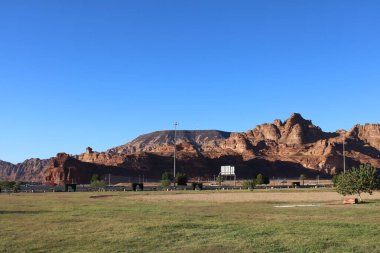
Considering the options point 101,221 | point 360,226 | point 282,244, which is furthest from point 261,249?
point 101,221

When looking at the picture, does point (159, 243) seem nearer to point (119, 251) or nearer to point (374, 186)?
point (119, 251)

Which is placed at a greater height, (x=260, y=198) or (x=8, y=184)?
(x=8, y=184)

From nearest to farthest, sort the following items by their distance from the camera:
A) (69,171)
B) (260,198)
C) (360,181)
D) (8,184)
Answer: (360,181) → (260,198) → (8,184) → (69,171)

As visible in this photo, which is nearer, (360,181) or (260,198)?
(360,181)

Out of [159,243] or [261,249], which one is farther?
[159,243]

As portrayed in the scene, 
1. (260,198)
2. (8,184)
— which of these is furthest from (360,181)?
(8,184)

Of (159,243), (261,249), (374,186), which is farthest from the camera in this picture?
(374,186)

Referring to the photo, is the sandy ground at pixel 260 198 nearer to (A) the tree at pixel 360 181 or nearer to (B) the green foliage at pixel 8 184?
(A) the tree at pixel 360 181

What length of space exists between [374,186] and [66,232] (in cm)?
3551

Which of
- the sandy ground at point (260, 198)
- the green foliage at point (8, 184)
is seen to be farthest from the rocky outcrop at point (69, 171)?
the sandy ground at point (260, 198)

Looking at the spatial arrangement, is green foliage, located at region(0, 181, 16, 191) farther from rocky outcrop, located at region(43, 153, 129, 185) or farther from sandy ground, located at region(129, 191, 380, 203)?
rocky outcrop, located at region(43, 153, 129, 185)

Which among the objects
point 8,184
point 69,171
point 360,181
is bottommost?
point 8,184

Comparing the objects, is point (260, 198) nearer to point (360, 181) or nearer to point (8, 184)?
point (360, 181)

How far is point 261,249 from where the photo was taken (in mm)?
16766
